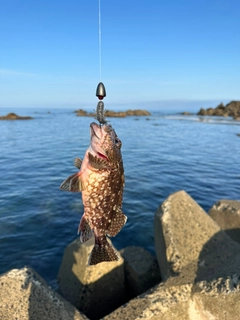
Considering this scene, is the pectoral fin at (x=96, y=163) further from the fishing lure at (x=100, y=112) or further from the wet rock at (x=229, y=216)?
the wet rock at (x=229, y=216)

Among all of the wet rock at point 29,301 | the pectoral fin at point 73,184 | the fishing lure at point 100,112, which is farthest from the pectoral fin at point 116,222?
the wet rock at point 29,301

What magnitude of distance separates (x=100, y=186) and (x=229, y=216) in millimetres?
7118

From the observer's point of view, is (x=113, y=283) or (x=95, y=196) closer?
(x=95, y=196)

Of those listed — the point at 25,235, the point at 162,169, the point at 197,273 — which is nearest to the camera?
the point at 197,273

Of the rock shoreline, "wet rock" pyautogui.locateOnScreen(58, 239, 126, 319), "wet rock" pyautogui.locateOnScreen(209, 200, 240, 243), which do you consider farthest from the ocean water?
"wet rock" pyautogui.locateOnScreen(209, 200, 240, 243)

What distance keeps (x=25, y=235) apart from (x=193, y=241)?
7648mm

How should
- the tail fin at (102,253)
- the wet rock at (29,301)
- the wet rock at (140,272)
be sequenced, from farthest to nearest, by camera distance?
the wet rock at (140,272) → the wet rock at (29,301) → the tail fin at (102,253)

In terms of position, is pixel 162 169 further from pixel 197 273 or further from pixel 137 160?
pixel 197 273

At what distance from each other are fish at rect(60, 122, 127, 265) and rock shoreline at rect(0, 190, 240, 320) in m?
2.09

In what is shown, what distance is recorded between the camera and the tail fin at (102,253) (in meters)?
3.50

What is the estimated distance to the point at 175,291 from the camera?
506 centimetres

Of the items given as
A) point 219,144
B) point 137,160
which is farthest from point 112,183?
point 219,144

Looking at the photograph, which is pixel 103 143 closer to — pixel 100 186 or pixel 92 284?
pixel 100 186

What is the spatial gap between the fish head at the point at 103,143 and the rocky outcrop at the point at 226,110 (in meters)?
101
